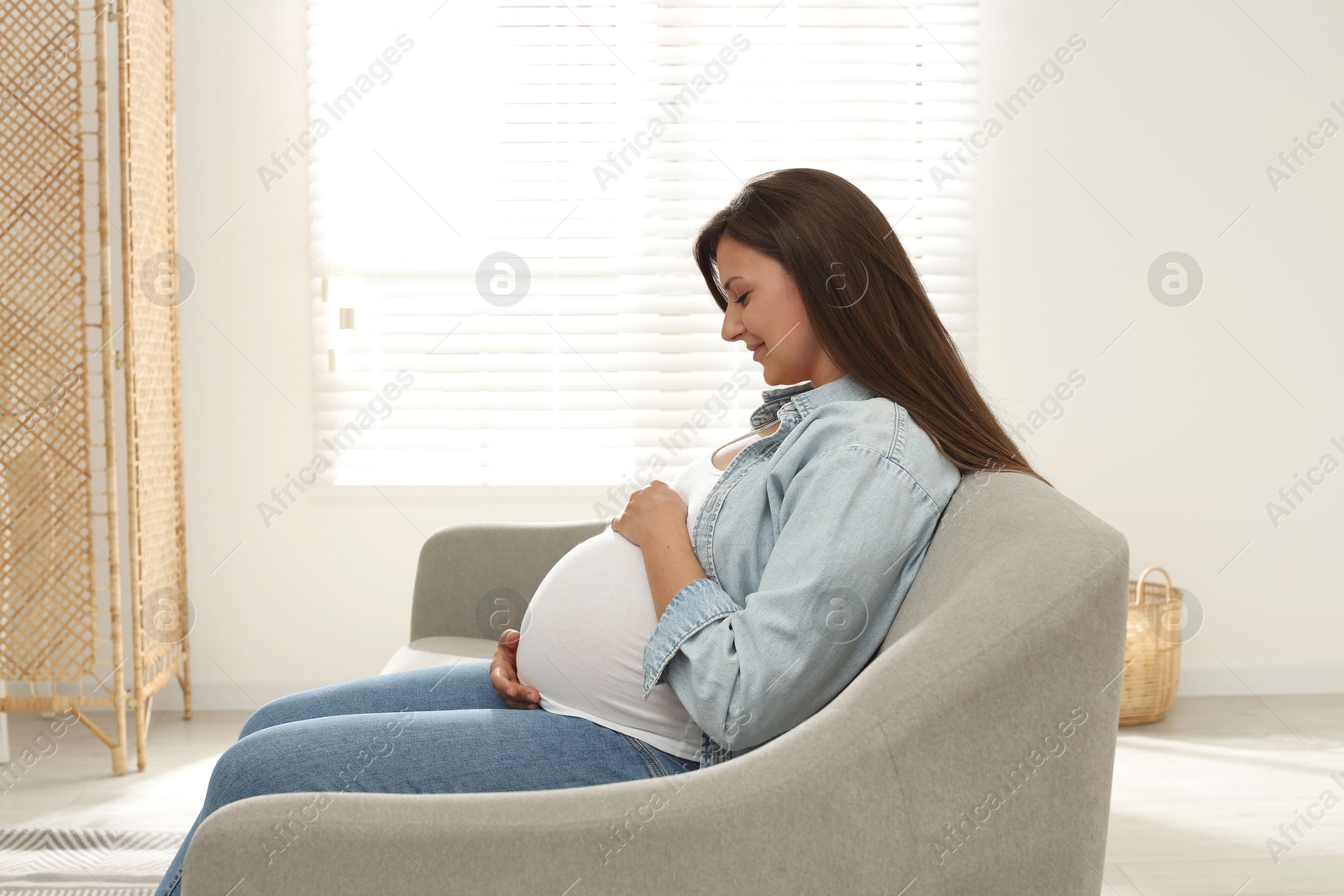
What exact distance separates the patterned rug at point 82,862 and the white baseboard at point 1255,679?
267 cm

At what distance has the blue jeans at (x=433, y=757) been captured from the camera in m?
0.99

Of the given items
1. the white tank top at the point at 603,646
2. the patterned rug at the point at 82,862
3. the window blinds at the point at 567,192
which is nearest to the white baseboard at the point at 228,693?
the window blinds at the point at 567,192

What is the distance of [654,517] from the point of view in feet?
3.74

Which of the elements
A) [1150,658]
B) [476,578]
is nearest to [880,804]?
[476,578]

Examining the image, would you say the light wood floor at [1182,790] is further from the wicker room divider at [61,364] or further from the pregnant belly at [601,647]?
the pregnant belly at [601,647]

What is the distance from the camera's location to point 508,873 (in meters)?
0.75

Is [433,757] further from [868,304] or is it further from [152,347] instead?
[152,347]

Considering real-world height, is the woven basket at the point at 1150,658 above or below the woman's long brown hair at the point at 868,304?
below

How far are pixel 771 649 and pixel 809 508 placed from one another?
134mm

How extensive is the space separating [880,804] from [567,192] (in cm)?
238

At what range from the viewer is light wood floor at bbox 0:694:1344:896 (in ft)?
6.41

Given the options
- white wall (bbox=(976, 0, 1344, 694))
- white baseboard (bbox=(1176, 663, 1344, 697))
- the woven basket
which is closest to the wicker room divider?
white wall (bbox=(976, 0, 1344, 694))

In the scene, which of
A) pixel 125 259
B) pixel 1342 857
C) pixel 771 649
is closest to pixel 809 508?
pixel 771 649

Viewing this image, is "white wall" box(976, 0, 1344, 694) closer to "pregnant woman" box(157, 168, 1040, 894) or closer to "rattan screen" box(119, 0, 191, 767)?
"pregnant woman" box(157, 168, 1040, 894)
